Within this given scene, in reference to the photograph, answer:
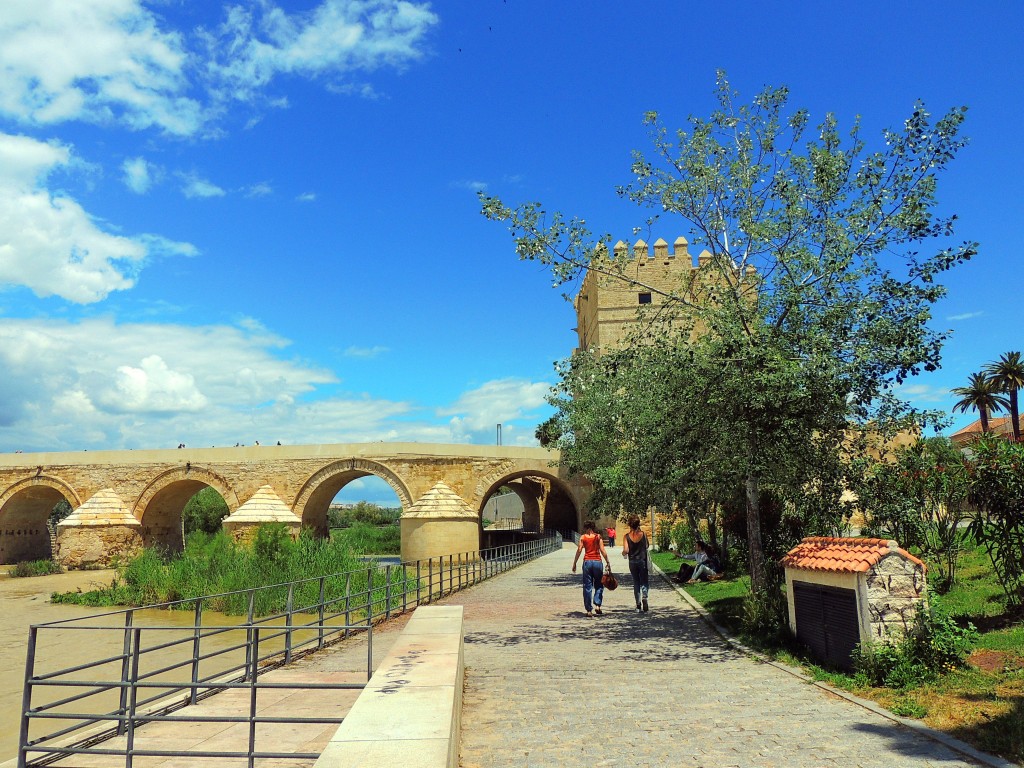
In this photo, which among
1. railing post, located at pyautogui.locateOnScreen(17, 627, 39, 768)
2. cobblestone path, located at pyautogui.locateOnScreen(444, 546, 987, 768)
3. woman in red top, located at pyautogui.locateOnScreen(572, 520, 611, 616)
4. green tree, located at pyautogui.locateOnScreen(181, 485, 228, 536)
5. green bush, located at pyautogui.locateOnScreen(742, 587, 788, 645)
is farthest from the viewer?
green tree, located at pyautogui.locateOnScreen(181, 485, 228, 536)

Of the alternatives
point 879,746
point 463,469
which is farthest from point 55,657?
point 463,469

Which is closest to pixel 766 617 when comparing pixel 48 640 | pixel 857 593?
pixel 857 593

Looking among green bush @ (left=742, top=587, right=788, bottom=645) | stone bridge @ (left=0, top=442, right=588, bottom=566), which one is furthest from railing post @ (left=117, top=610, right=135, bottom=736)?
stone bridge @ (left=0, top=442, right=588, bottom=566)

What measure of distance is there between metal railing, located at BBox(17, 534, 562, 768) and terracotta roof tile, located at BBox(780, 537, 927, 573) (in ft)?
13.3

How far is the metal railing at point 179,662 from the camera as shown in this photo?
4.83m

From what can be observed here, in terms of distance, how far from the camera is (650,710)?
5406 millimetres

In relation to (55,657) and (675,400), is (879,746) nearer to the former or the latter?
(675,400)

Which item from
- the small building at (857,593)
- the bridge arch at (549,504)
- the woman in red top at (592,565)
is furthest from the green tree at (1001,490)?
the bridge arch at (549,504)

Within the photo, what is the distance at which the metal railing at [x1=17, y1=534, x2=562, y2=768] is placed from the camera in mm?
4828

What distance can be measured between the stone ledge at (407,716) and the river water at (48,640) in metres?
2.46

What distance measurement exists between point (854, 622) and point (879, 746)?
2099 mm

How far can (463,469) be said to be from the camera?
31172mm

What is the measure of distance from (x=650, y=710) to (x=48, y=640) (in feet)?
41.5

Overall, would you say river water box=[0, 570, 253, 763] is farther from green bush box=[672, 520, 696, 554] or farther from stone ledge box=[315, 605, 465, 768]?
green bush box=[672, 520, 696, 554]
